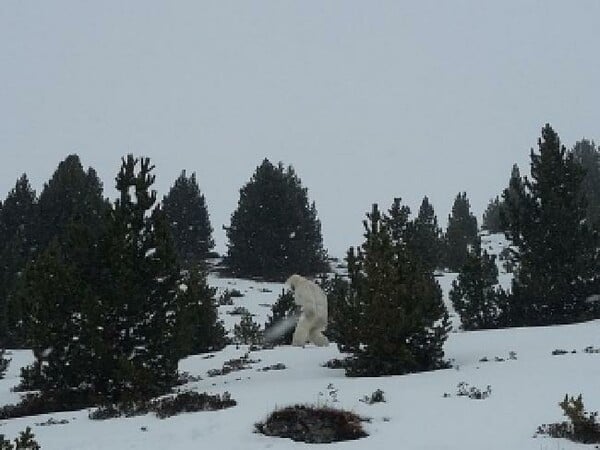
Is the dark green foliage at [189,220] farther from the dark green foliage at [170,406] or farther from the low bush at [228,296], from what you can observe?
the dark green foliage at [170,406]

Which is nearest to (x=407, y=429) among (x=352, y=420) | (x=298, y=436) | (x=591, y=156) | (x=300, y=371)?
(x=352, y=420)

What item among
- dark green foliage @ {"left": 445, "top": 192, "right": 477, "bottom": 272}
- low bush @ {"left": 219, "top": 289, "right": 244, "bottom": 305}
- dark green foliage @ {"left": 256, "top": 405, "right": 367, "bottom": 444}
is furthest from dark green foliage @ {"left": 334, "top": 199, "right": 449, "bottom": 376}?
dark green foliage @ {"left": 445, "top": 192, "right": 477, "bottom": 272}

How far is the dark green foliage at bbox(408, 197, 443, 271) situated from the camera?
3158cm

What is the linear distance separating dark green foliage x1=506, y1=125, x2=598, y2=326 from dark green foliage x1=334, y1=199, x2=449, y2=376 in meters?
8.25

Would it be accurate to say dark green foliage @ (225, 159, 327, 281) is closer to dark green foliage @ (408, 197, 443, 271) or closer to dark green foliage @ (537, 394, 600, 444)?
dark green foliage @ (408, 197, 443, 271)

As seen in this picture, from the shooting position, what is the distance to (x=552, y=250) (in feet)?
68.9

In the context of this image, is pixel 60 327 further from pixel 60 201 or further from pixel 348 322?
pixel 60 201

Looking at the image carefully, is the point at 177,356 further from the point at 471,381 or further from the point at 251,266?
the point at 251,266

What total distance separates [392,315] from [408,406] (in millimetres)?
3249

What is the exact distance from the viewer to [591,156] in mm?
73688

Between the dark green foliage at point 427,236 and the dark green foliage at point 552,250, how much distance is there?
670 cm

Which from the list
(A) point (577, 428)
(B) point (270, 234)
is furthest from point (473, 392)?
(B) point (270, 234)

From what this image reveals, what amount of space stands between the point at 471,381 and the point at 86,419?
663cm

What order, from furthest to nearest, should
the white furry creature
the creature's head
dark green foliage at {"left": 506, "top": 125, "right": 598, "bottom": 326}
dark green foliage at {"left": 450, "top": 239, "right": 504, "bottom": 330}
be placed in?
dark green foliage at {"left": 450, "top": 239, "right": 504, "bottom": 330} → dark green foliage at {"left": 506, "top": 125, "right": 598, "bottom": 326} → the creature's head → the white furry creature
